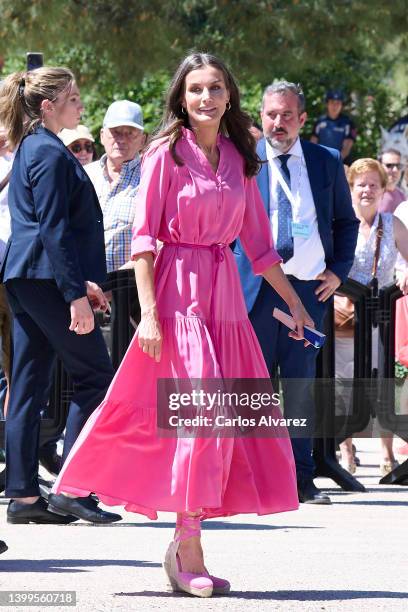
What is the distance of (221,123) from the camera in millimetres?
6199

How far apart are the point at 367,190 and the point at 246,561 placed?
443 centimetres

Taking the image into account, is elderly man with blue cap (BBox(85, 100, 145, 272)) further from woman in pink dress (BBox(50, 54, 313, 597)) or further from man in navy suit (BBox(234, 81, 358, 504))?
woman in pink dress (BBox(50, 54, 313, 597))

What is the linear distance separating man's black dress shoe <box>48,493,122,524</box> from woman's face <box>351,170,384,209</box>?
145 inches

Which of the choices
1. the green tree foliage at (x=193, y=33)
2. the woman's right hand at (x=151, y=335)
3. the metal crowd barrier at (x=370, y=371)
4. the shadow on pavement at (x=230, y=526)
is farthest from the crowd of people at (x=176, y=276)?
the green tree foliage at (x=193, y=33)

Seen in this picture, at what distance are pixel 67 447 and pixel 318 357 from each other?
2.57 meters

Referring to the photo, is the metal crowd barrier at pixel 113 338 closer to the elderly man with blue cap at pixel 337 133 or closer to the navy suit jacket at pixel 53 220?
the navy suit jacket at pixel 53 220

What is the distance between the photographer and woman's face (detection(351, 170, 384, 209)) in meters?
10.4

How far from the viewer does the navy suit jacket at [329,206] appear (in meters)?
8.55

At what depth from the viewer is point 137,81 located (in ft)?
53.6

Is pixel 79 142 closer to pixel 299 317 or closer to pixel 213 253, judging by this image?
pixel 299 317

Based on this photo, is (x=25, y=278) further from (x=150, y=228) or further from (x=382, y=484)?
(x=382, y=484)

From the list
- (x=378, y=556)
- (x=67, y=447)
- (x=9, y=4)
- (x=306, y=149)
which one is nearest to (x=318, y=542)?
(x=378, y=556)

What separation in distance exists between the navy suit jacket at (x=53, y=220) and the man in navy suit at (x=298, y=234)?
56.2 inches

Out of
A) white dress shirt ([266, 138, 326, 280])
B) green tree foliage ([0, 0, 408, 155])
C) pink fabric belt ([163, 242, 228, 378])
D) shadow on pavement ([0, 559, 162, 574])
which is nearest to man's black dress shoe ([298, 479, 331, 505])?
white dress shirt ([266, 138, 326, 280])
